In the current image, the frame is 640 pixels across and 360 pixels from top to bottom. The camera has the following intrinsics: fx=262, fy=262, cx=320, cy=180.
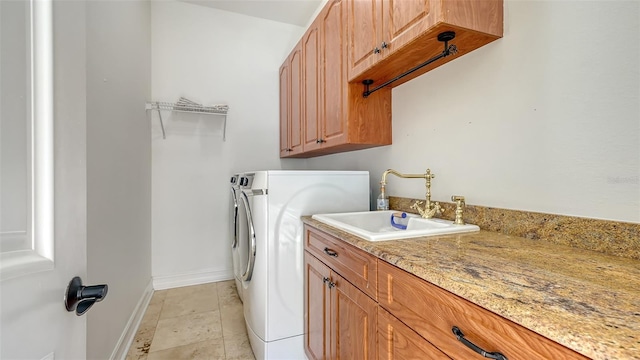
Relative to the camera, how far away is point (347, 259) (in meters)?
1.06

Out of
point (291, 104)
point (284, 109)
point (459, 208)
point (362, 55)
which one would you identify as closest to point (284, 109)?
→ point (284, 109)

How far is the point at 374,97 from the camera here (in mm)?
1691

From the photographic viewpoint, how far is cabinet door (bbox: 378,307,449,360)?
672mm

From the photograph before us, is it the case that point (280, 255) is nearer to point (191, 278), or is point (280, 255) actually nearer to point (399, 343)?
point (399, 343)

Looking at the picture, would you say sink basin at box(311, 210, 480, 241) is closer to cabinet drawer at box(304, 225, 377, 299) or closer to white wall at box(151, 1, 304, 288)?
cabinet drawer at box(304, 225, 377, 299)

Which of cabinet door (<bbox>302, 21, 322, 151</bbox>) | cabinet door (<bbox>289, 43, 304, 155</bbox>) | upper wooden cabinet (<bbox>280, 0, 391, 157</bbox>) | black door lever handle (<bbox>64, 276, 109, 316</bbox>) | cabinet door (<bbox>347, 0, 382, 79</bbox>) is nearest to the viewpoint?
black door lever handle (<bbox>64, 276, 109, 316</bbox>)

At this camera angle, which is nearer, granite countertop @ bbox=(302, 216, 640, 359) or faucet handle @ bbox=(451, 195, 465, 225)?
granite countertop @ bbox=(302, 216, 640, 359)

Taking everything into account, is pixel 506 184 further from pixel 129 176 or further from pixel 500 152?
pixel 129 176

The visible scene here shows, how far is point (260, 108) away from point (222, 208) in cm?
117

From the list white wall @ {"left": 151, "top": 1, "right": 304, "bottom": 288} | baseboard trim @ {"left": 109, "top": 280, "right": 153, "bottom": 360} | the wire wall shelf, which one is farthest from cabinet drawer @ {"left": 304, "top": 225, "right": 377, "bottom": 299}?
the wire wall shelf

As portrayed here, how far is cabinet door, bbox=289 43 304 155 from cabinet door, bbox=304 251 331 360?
1220 mm

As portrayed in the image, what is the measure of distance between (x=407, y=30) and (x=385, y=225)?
1042 mm

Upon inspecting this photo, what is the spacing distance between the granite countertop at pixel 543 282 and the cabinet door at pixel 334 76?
0.94 meters

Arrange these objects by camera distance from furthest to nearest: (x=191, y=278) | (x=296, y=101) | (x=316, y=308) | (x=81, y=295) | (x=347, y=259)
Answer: (x=191, y=278) < (x=296, y=101) < (x=316, y=308) < (x=347, y=259) < (x=81, y=295)
